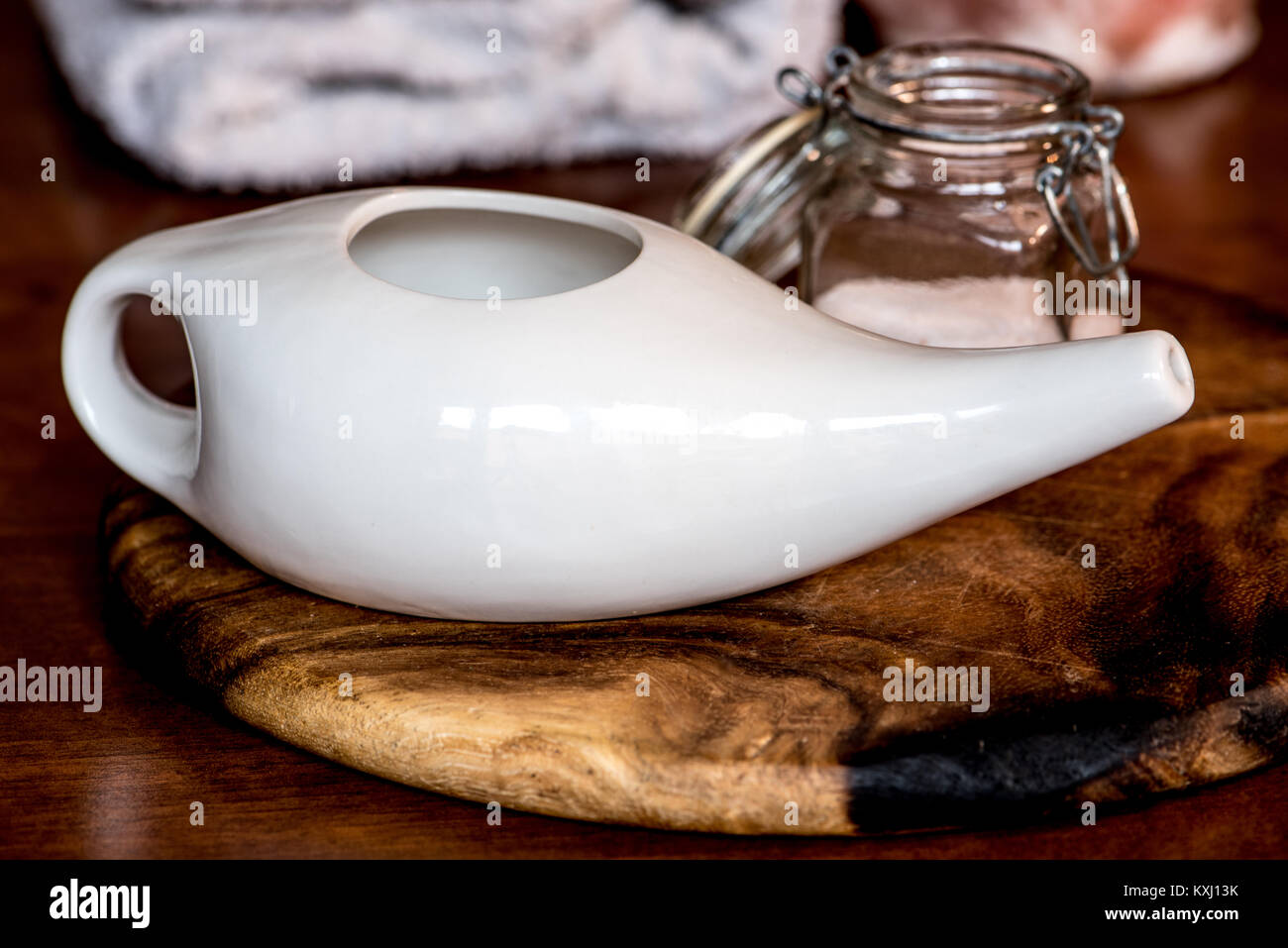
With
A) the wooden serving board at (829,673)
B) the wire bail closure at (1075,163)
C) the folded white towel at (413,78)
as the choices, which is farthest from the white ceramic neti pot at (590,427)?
the folded white towel at (413,78)

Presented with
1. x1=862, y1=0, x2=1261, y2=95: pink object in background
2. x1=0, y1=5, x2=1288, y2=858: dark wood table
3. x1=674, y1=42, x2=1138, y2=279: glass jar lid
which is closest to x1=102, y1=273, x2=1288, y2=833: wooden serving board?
x1=0, y1=5, x2=1288, y2=858: dark wood table

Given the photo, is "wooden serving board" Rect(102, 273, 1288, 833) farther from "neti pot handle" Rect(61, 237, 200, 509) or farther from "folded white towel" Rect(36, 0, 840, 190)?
"folded white towel" Rect(36, 0, 840, 190)

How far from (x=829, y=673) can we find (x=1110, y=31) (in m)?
0.60

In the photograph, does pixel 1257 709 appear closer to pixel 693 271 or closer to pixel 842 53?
pixel 693 271

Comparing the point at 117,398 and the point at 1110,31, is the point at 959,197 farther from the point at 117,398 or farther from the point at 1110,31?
the point at 1110,31

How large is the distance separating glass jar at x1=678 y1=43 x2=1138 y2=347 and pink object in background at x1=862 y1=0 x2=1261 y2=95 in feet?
0.98

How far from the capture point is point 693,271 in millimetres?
396

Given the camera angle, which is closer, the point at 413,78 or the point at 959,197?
the point at 959,197

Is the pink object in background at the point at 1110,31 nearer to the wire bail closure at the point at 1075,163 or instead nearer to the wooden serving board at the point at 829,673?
the wire bail closure at the point at 1075,163

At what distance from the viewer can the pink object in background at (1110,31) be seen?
0.83 m

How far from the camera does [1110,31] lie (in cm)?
84

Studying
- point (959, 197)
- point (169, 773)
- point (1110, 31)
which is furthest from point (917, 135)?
point (1110, 31)
